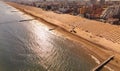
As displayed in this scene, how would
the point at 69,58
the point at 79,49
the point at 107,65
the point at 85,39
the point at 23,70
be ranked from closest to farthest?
1. the point at 23,70
2. the point at 107,65
3. the point at 69,58
4. the point at 79,49
5. the point at 85,39

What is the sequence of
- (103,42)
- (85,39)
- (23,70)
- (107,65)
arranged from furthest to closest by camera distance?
(85,39), (103,42), (107,65), (23,70)

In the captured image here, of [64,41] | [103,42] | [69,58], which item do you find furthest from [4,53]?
[103,42]

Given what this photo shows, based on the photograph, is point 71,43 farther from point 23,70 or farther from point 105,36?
point 23,70

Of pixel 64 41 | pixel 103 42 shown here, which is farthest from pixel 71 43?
pixel 103 42

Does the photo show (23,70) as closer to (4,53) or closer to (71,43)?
(4,53)

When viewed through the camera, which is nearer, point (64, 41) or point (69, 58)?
point (69, 58)

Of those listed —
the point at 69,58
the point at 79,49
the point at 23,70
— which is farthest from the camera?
the point at 79,49

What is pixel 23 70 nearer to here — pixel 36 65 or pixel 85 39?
pixel 36 65

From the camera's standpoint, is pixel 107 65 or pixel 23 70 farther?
pixel 107 65

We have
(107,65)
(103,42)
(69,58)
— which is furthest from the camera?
(103,42)
